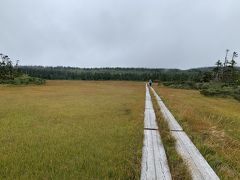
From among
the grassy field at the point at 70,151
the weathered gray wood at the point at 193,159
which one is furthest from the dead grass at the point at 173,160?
the grassy field at the point at 70,151

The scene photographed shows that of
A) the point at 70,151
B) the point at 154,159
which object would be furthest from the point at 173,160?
the point at 70,151

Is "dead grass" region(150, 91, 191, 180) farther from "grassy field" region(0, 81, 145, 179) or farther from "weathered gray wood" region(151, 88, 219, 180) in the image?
"grassy field" region(0, 81, 145, 179)

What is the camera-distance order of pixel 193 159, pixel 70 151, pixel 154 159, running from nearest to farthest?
pixel 154 159 < pixel 193 159 < pixel 70 151

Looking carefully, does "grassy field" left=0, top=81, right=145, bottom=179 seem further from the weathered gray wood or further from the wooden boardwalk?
the weathered gray wood

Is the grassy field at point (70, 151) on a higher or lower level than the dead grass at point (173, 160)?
lower

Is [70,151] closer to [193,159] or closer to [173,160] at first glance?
[173,160]

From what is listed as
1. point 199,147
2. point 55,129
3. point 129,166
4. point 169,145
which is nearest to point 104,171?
point 129,166

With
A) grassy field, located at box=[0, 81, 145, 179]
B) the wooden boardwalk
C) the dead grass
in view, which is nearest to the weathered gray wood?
the dead grass

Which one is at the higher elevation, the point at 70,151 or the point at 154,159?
the point at 154,159

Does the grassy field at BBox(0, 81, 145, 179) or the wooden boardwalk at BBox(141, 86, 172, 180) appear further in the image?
the grassy field at BBox(0, 81, 145, 179)

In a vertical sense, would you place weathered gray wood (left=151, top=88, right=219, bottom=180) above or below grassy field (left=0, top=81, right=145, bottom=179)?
above

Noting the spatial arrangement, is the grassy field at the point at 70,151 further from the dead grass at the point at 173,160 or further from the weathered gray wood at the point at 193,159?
the weathered gray wood at the point at 193,159

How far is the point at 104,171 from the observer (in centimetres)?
536

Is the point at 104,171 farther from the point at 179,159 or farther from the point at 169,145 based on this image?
the point at 169,145
